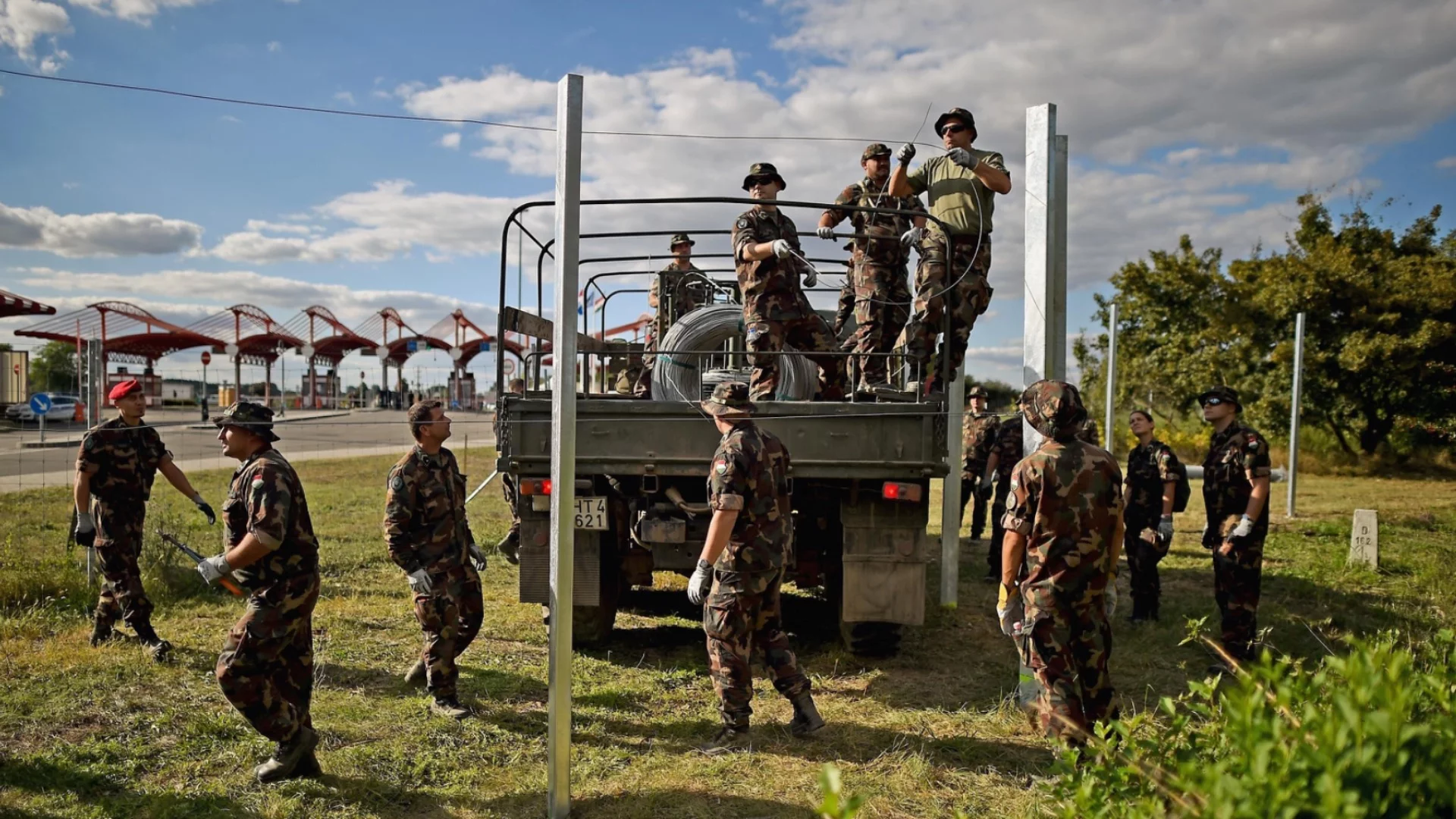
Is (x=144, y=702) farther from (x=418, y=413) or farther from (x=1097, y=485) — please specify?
(x=1097, y=485)

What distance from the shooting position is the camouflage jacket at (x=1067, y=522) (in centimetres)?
384

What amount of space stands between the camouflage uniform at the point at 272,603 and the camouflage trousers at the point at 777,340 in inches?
95.8

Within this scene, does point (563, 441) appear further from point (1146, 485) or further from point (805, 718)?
point (1146, 485)

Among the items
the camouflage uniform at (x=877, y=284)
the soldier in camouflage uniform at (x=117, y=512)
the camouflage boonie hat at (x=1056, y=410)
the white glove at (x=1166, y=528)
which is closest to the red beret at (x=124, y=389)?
the soldier in camouflage uniform at (x=117, y=512)

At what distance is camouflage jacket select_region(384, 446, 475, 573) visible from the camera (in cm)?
473

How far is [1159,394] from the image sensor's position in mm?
23688

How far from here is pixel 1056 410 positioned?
12.7 ft

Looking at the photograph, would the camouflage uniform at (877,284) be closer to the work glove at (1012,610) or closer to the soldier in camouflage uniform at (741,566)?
the soldier in camouflage uniform at (741,566)

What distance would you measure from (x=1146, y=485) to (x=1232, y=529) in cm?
142

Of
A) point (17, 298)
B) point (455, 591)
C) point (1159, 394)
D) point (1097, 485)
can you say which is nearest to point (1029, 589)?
point (1097, 485)

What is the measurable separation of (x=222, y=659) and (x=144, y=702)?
146 centimetres

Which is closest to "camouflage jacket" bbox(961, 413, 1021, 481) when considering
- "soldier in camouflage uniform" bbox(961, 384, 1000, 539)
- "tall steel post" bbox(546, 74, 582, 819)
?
"soldier in camouflage uniform" bbox(961, 384, 1000, 539)

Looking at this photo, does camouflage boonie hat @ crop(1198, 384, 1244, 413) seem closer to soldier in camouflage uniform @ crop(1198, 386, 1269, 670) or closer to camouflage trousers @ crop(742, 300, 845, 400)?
soldier in camouflage uniform @ crop(1198, 386, 1269, 670)

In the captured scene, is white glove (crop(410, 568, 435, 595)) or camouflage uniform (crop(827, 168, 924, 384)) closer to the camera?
white glove (crop(410, 568, 435, 595))
